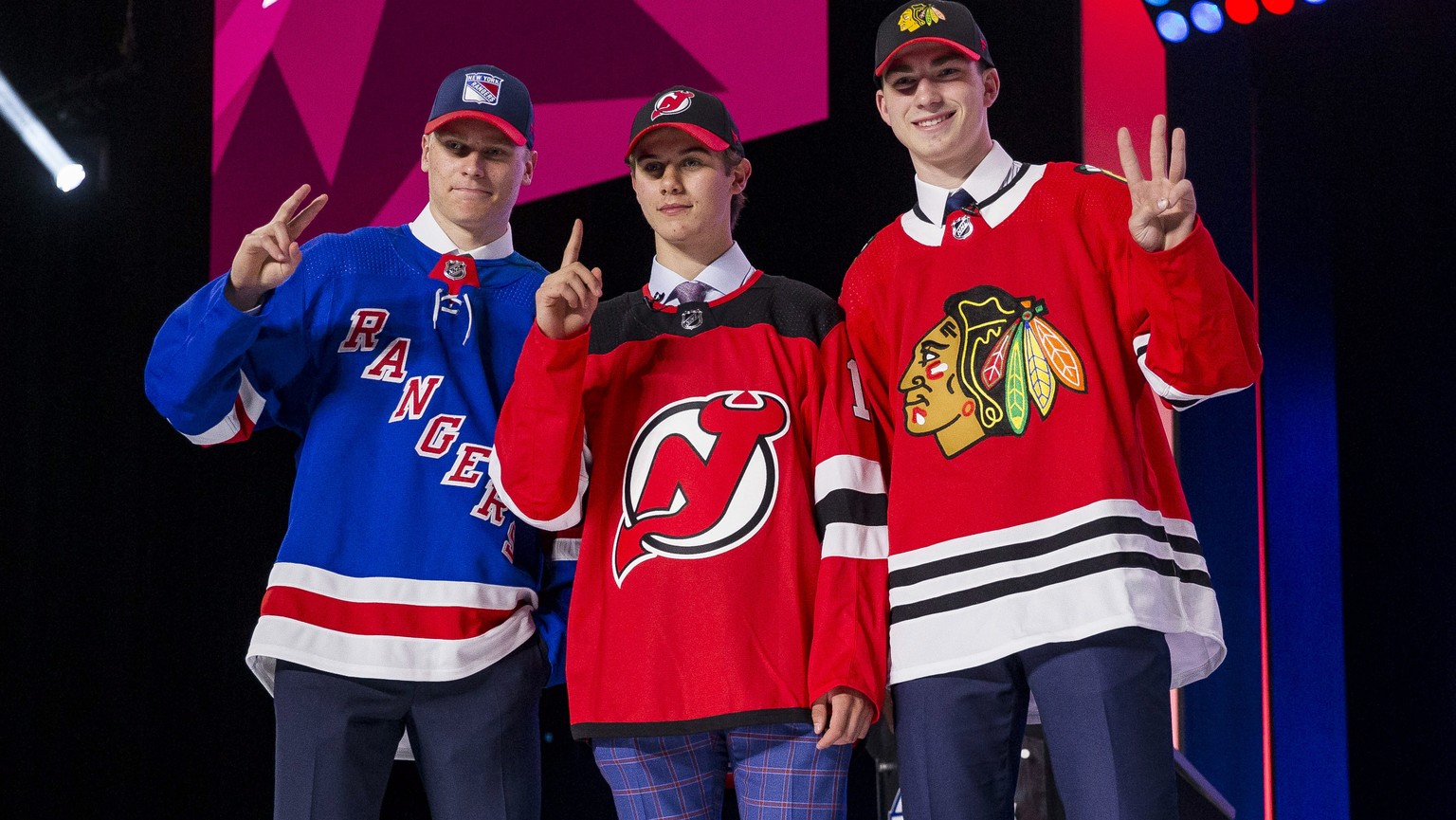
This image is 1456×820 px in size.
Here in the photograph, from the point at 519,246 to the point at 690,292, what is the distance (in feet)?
5.47

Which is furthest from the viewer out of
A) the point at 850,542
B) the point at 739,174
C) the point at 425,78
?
the point at 425,78

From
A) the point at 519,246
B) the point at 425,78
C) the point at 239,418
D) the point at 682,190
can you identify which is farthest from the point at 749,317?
the point at 425,78

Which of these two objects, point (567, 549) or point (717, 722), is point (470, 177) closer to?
point (567, 549)

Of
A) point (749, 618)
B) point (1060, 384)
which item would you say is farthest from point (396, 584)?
point (1060, 384)

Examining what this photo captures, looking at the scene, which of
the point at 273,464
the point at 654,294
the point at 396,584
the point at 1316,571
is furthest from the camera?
the point at 273,464

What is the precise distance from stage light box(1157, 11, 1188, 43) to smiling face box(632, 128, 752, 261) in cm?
194

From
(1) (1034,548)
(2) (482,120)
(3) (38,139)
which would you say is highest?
(3) (38,139)

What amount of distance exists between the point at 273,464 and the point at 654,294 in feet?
6.11

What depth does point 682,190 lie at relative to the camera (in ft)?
6.57

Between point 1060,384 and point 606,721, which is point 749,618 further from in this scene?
point 1060,384

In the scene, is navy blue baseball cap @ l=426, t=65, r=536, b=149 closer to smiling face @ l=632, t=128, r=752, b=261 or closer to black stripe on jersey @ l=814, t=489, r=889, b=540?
smiling face @ l=632, t=128, r=752, b=261

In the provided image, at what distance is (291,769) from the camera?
185 centimetres

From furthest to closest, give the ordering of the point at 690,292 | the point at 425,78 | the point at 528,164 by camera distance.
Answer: the point at 425,78 → the point at 528,164 → the point at 690,292

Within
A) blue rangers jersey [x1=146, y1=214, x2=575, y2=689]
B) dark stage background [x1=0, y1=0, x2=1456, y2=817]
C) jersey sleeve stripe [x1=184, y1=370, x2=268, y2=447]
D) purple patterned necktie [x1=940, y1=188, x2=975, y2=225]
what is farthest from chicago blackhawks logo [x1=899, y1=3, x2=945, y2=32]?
dark stage background [x1=0, y1=0, x2=1456, y2=817]
